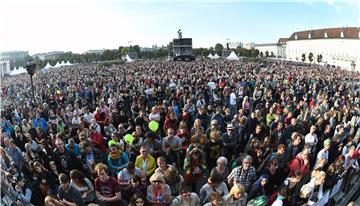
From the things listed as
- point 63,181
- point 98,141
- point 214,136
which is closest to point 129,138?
point 98,141

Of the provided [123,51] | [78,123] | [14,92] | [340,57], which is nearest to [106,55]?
[123,51]

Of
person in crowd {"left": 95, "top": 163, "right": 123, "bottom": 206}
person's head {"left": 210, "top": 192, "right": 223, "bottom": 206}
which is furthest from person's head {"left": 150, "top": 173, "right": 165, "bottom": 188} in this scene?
person's head {"left": 210, "top": 192, "right": 223, "bottom": 206}

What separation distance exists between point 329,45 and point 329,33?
14.6 ft

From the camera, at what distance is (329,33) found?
105 meters

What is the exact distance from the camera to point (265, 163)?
20.1ft

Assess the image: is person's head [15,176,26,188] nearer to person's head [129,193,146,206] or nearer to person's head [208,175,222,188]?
person's head [129,193,146,206]

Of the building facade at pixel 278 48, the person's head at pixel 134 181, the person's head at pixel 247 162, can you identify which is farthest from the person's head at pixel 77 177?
the building facade at pixel 278 48

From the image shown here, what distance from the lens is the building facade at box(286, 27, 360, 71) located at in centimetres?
8704

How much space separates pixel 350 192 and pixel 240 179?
276 cm

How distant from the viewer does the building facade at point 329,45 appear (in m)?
87.0

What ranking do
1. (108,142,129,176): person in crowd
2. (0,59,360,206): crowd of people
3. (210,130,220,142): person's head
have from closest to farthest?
Result: (0,59,360,206): crowd of people
(108,142,129,176): person in crowd
(210,130,220,142): person's head

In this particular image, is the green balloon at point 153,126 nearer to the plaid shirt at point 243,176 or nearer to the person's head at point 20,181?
the plaid shirt at point 243,176

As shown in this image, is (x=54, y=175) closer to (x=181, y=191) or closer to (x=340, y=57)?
(x=181, y=191)

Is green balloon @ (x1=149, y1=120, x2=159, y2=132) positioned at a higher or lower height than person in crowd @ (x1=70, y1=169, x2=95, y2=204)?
higher
